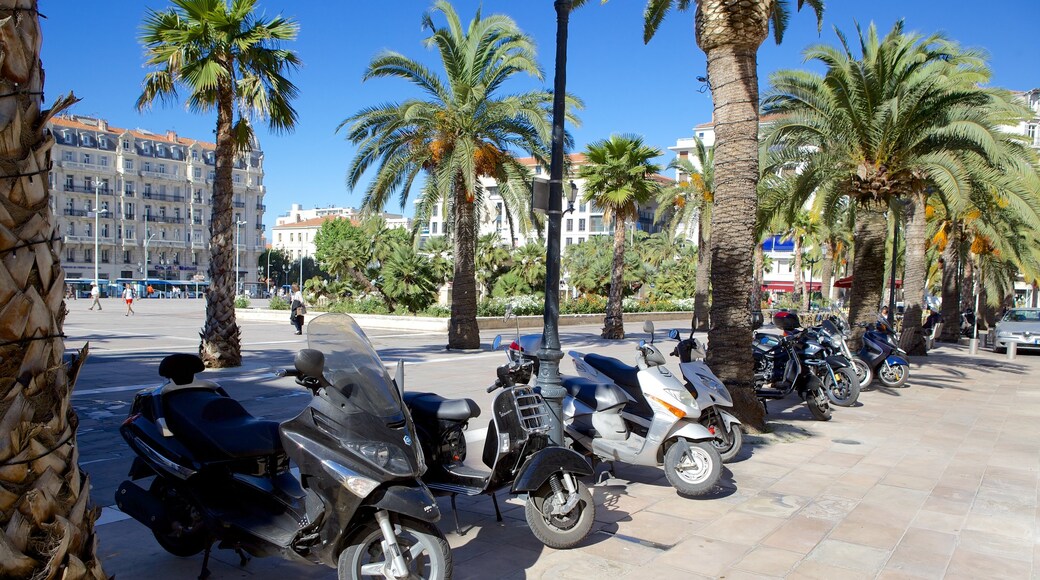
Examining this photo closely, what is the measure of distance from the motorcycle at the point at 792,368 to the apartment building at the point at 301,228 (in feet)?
359

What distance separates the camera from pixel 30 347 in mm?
2062

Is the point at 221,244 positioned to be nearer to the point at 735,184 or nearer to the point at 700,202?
the point at 735,184

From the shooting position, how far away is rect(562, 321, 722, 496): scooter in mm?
5906

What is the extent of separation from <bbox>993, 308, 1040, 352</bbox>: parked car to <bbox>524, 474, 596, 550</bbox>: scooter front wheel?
71.2 feet

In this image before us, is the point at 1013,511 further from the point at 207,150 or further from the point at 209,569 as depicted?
the point at 207,150

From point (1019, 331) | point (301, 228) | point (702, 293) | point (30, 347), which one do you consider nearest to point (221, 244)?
point (30, 347)

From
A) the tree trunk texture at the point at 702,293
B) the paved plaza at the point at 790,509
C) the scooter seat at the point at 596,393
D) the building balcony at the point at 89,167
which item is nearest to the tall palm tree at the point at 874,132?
the paved plaza at the point at 790,509

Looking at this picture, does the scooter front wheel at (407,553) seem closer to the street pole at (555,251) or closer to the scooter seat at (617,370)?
the street pole at (555,251)

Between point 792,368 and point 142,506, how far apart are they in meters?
8.47

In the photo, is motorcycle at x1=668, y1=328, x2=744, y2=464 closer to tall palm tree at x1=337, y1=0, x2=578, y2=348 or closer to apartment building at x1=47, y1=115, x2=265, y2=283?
tall palm tree at x1=337, y1=0, x2=578, y2=348

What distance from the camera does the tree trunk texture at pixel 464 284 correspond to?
17.7 m

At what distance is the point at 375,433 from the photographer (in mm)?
3506

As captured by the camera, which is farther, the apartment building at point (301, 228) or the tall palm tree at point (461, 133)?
the apartment building at point (301, 228)

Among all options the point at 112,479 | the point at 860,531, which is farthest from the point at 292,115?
the point at 860,531
